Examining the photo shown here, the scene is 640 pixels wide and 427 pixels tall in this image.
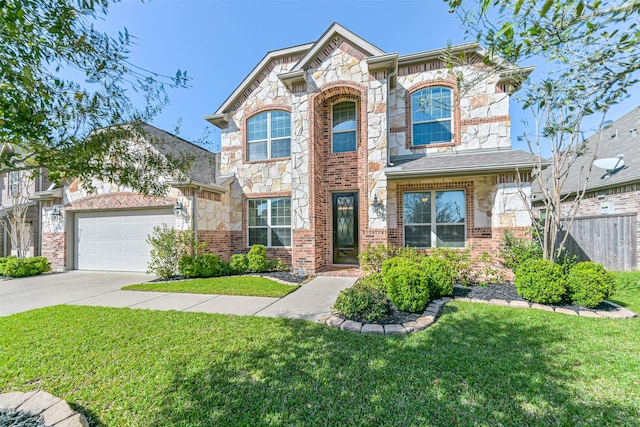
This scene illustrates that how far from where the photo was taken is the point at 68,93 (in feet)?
9.39

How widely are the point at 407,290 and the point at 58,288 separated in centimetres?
950

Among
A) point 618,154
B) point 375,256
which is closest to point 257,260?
point 375,256

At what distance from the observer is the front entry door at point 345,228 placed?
973cm

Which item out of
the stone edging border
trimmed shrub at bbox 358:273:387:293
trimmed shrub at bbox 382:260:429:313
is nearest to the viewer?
the stone edging border

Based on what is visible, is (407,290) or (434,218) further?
(434,218)

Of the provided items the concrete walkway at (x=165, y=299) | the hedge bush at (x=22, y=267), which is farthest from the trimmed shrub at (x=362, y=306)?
the hedge bush at (x=22, y=267)

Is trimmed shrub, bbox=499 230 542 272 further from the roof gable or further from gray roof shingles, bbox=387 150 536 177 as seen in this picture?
the roof gable

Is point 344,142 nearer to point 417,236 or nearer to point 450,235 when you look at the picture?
point 417,236

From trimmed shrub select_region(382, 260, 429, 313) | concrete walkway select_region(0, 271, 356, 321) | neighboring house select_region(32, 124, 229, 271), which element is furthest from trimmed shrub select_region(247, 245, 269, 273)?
trimmed shrub select_region(382, 260, 429, 313)

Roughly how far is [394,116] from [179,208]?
26.4 ft

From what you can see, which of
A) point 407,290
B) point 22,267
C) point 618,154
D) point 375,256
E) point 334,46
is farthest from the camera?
point 618,154

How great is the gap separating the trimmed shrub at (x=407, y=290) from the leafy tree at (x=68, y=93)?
14.7 ft

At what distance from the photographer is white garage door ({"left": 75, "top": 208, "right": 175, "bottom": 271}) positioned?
993 centimetres

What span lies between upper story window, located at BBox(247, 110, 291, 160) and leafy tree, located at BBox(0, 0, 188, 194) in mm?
6686
